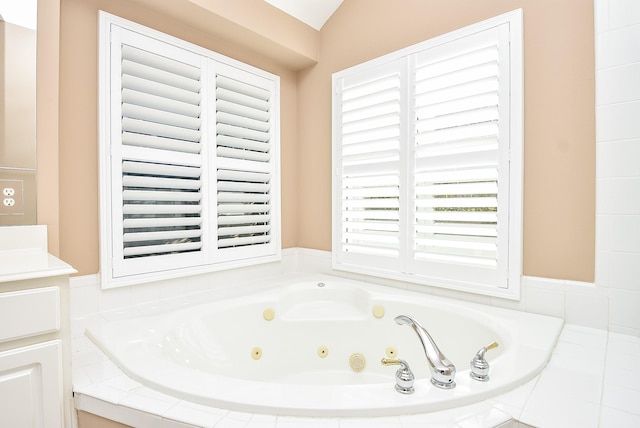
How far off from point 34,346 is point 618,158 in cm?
227

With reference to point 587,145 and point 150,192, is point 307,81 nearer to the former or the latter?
point 150,192

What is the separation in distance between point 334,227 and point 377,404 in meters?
1.61

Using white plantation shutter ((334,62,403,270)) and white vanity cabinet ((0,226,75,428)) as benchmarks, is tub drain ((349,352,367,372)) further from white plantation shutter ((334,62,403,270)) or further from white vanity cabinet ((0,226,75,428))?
white vanity cabinet ((0,226,75,428))

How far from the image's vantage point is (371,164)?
2209mm

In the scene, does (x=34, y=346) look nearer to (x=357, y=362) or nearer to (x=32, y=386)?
(x=32, y=386)

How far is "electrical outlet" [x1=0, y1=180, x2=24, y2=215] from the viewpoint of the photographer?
1321 millimetres

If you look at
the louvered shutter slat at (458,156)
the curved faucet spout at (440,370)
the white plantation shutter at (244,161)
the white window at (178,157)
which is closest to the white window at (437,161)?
the louvered shutter slat at (458,156)

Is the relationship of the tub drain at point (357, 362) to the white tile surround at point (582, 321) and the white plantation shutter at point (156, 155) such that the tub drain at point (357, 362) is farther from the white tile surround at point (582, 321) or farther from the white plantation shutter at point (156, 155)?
the white plantation shutter at point (156, 155)

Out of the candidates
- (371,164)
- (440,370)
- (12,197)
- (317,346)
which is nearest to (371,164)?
(371,164)

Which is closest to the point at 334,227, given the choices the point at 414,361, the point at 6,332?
the point at 414,361

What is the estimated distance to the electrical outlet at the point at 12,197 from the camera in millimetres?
1321

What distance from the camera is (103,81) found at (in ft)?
5.48

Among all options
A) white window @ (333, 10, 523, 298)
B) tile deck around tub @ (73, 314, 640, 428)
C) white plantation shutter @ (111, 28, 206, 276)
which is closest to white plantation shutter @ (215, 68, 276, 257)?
white plantation shutter @ (111, 28, 206, 276)

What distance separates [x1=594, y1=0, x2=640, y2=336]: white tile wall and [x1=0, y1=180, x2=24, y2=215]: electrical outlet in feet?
8.18
